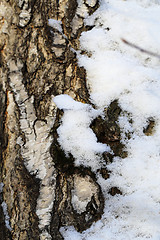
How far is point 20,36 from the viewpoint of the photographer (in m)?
1.11

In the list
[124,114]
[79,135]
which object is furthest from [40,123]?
[124,114]

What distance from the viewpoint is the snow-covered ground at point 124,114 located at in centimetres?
103

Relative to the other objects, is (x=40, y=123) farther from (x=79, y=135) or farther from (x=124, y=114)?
(x=124, y=114)

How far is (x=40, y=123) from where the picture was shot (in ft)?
Answer: 3.57

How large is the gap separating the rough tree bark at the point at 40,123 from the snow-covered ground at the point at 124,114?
4 centimetres

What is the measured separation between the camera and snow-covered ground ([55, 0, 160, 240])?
103cm

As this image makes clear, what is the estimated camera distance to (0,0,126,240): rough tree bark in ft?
3.46

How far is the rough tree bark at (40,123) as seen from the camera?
1054 mm

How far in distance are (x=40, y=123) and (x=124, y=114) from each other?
15.8 inches

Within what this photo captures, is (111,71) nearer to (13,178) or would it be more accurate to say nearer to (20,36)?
(20,36)

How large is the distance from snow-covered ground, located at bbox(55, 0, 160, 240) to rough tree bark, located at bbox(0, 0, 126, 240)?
0.14 ft

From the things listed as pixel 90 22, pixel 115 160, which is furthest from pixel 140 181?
pixel 90 22

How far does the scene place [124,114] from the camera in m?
1.08

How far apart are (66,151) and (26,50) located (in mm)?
523
